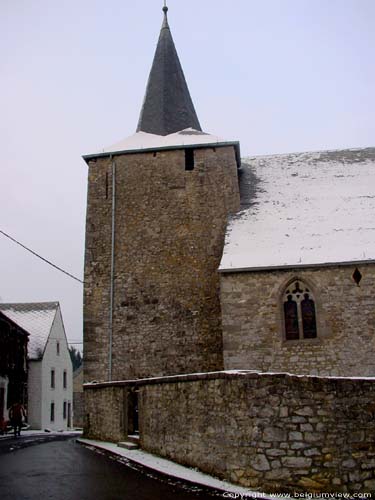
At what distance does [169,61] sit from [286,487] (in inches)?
795

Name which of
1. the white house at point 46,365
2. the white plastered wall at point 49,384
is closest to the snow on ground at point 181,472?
the white plastered wall at point 49,384

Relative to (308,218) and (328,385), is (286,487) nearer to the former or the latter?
(328,385)

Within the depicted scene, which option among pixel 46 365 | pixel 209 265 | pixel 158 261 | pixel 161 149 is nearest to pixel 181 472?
pixel 209 265

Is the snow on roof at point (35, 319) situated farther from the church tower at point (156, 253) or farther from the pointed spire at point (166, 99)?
the pointed spire at point (166, 99)

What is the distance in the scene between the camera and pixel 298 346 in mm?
15594

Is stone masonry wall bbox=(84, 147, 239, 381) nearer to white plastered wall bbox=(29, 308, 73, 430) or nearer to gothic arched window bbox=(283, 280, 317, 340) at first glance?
gothic arched window bbox=(283, 280, 317, 340)

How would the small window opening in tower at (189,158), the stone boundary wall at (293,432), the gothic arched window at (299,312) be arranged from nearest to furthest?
the stone boundary wall at (293,432), the gothic arched window at (299,312), the small window opening in tower at (189,158)

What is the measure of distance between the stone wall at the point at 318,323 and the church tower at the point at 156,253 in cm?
194

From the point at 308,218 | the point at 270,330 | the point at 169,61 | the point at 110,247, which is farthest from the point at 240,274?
the point at 169,61

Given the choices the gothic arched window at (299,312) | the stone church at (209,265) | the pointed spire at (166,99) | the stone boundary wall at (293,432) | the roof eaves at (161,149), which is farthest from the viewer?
the pointed spire at (166,99)

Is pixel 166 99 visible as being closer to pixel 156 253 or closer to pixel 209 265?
pixel 156 253

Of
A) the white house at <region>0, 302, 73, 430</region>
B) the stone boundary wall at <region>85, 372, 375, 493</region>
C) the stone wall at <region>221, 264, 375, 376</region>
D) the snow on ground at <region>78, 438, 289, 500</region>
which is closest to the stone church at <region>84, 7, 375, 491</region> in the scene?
the stone wall at <region>221, 264, 375, 376</region>

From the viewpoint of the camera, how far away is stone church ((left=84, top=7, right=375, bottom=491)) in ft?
50.6

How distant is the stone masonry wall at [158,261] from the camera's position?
696 inches
